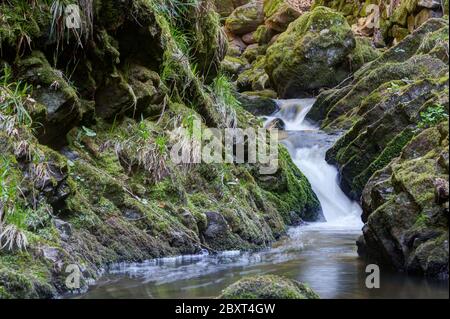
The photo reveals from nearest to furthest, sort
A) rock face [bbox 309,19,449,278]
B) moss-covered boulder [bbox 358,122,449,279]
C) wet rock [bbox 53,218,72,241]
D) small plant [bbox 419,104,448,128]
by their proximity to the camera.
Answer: moss-covered boulder [bbox 358,122,449,279] → rock face [bbox 309,19,449,278] → wet rock [bbox 53,218,72,241] → small plant [bbox 419,104,448,128]

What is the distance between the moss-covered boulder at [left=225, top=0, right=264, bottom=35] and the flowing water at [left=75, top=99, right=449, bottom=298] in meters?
23.6

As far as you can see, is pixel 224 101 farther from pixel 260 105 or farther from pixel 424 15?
pixel 424 15

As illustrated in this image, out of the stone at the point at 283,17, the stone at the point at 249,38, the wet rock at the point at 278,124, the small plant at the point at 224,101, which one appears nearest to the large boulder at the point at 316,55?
the wet rock at the point at 278,124

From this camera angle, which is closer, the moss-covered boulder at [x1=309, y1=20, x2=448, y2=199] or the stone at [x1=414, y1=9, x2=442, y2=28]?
the moss-covered boulder at [x1=309, y1=20, x2=448, y2=199]

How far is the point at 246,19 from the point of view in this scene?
107 feet

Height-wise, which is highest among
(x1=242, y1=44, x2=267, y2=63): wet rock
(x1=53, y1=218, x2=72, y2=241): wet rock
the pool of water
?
(x1=53, y1=218, x2=72, y2=241): wet rock

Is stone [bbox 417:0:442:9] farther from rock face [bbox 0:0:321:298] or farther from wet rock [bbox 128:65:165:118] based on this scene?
wet rock [bbox 128:65:165:118]

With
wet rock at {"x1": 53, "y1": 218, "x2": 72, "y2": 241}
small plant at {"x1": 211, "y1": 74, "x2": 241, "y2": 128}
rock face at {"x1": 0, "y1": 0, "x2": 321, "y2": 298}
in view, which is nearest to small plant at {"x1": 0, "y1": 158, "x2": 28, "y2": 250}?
rock face at {"x1": 0, "y1": 0, "x2": 321, "y2": 298}

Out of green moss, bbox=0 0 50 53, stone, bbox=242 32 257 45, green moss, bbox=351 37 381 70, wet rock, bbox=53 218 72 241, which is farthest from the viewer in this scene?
stone, bbox=242 32 257 45

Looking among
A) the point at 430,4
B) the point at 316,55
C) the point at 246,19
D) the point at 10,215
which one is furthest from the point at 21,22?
the point at 246,19

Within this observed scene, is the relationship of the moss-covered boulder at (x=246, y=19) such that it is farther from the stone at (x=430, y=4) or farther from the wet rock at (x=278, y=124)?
the wet rock at (x=278, y=124)

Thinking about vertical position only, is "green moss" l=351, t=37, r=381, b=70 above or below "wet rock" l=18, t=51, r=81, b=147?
below

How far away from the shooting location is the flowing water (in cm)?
496

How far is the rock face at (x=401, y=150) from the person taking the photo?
5.46 m
